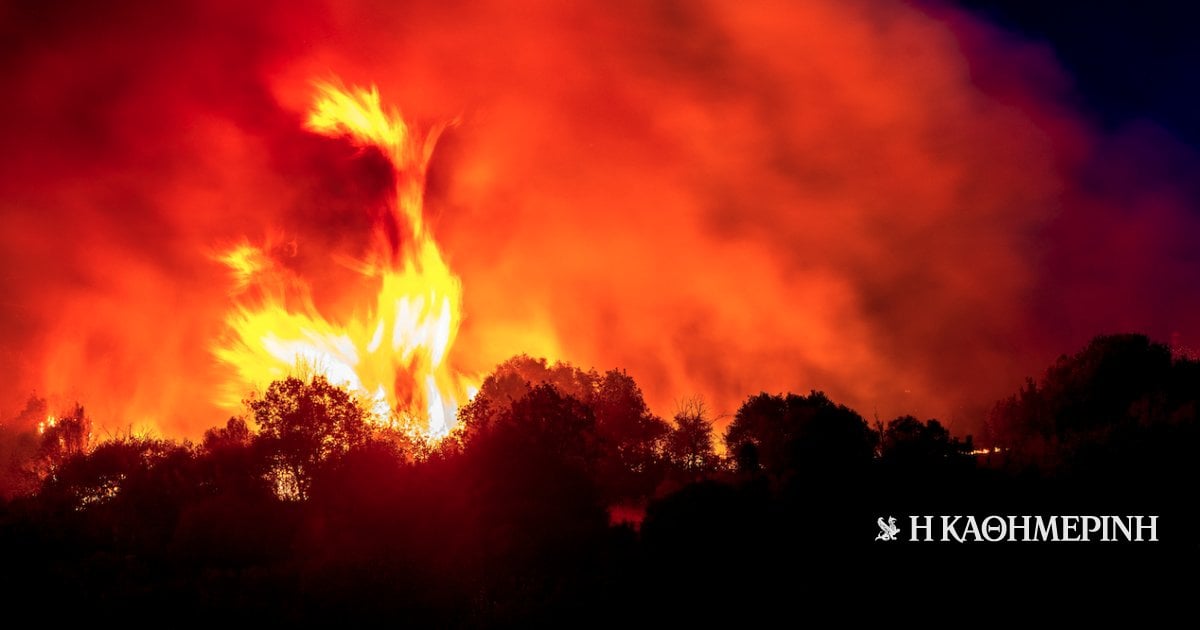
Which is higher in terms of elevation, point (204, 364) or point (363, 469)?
point (204, 364)

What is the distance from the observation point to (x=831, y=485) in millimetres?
26312

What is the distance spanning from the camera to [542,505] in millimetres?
28516

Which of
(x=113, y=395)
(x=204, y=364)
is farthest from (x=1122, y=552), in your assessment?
(x=113, y=395)

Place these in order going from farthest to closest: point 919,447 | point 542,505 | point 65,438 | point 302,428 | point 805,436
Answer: point 65,438 < point 302,428 < point 805,436 < point 919,447 < point 542,505

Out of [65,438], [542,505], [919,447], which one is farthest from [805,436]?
[65,438]

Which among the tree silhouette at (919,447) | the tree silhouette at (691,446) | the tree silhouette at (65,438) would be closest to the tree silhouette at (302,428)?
the tree silhouette at (691,446)

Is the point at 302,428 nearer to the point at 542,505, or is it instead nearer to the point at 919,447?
the point at 542,505

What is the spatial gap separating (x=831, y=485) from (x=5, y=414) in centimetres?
10278

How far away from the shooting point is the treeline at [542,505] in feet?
70.2

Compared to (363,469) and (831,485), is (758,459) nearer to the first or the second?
(831,485)

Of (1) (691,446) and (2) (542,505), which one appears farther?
(1) (691,446)

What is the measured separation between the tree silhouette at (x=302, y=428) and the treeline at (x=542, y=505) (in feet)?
0.34

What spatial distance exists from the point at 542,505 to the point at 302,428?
58.3 feet

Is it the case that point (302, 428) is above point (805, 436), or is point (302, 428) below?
below
